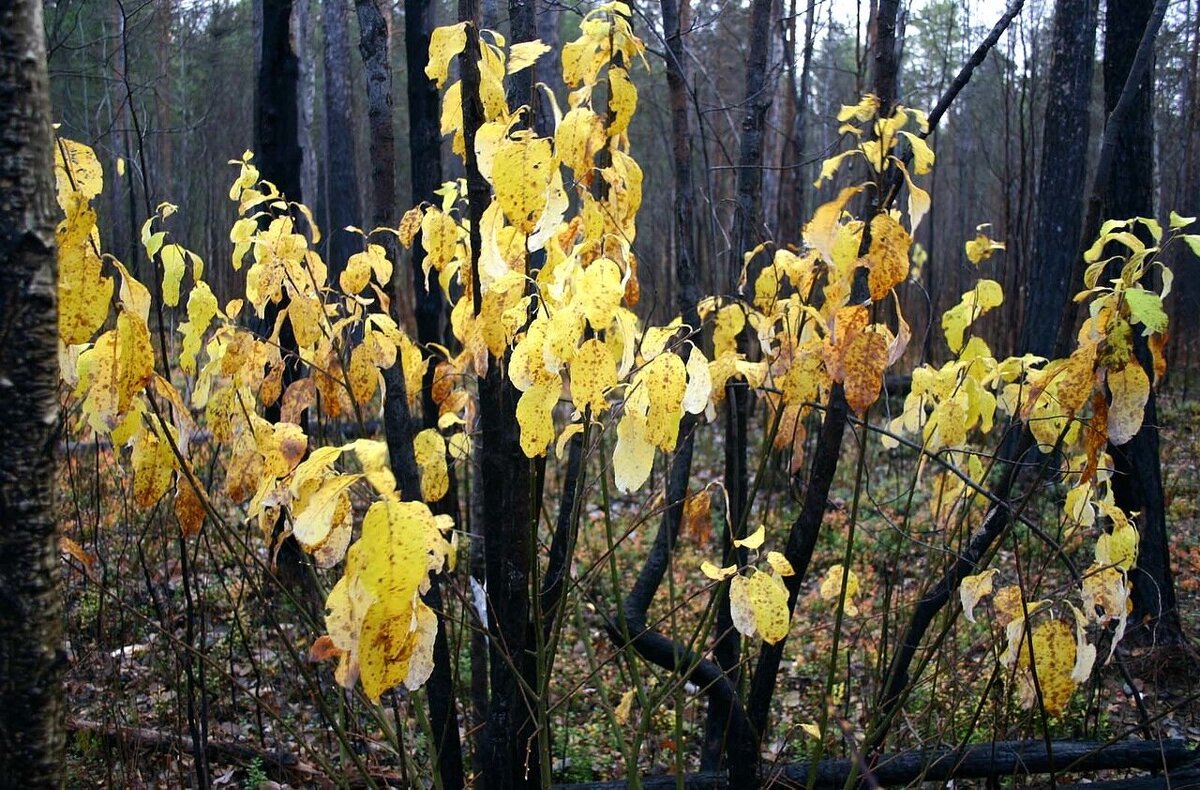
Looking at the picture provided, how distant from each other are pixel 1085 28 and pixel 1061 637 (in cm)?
414

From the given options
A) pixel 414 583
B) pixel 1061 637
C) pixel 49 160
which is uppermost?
pixel 49 160

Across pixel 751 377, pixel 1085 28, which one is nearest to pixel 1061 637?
pixel 751 377

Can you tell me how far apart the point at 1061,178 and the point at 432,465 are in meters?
4.11

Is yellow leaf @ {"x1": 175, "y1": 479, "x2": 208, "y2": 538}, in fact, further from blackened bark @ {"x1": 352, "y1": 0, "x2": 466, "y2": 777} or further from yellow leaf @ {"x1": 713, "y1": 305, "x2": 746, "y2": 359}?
yellow leaf @ {"x1": 713, "y1": 305, "x2": 746, "y2": 359}

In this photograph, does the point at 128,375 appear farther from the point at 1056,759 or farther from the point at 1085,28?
the point at 1085,28

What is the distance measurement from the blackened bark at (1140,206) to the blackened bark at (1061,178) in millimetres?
942

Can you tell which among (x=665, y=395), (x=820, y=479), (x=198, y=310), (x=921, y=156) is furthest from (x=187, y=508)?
(x=921, y=156)

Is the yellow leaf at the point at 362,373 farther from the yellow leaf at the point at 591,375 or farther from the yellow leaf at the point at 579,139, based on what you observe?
the yellow leaf at the point at 591,375

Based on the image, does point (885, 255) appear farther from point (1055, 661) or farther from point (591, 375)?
point (1055, 661)

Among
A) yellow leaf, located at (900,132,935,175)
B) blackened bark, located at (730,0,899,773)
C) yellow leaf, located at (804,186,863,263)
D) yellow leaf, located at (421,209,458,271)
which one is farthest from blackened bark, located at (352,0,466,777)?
yellow leaf, located at (900,132,935,175)

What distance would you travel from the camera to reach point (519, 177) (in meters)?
1.27

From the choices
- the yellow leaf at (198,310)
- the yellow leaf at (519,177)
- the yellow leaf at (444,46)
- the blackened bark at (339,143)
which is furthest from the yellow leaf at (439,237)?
the blackened bark at (339,143)

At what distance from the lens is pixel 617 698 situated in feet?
11.6

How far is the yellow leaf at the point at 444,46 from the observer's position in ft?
4.89
